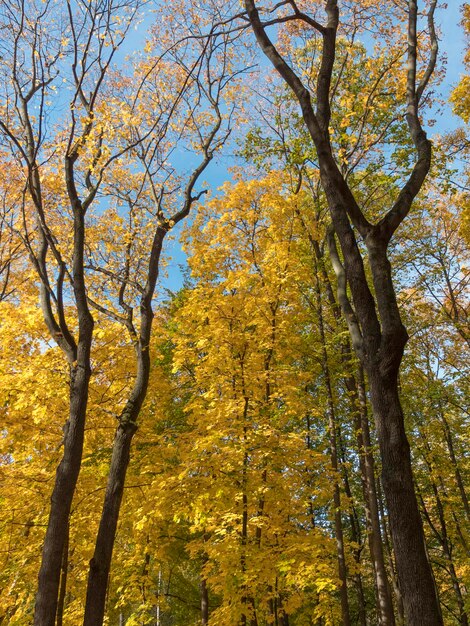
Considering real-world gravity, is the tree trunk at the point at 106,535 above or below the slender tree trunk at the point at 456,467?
below

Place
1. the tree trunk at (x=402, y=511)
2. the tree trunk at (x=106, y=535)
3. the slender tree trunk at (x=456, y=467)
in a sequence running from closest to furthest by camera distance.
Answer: the tree trunk at (x=402, y=511)
the tree trunk at (x=106, y=535)
the slender tree trunk at (x=456, y=467)

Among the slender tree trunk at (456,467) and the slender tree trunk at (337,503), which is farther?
the slender tree trunk at (456,467)

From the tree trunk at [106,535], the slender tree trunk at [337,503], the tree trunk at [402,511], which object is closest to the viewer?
the tree trunk at [402,511]

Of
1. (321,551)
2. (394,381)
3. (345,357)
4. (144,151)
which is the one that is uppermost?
(144,151)

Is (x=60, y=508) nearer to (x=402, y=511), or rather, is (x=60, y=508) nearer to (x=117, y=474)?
(x=117, y=474)

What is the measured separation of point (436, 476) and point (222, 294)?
11.4m

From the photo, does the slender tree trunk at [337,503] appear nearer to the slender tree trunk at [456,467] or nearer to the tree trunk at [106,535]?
the tree trunk at [106,535]

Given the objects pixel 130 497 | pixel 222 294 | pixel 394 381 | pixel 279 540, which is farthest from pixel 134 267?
pixel 394 381

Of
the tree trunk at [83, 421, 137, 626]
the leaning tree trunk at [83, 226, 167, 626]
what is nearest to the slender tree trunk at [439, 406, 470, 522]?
the leaning tree trunk at [83, 226, 167, 626]

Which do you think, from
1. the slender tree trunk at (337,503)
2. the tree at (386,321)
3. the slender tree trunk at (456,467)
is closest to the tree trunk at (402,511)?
the tree at (386,321)

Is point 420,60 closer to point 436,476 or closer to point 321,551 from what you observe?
point 321,551

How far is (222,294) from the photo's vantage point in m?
8.44

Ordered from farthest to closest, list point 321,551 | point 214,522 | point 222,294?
point 222,294 < point 214,522 < point 321,551

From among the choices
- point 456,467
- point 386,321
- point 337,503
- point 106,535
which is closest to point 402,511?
point 386,321
